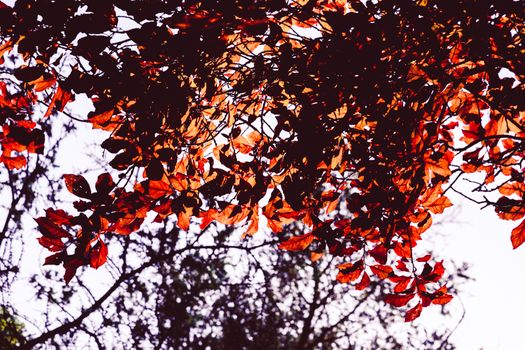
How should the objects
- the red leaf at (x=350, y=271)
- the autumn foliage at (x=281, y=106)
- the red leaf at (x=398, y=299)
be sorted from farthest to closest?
1. the red leaf at (x=350, y=271)
2. the red leaf at (x=398, y=299)
3. the autumn foliage at (x=281, y=106)

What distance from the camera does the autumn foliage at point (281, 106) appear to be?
1603mm

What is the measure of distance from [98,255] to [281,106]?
1.22 meters

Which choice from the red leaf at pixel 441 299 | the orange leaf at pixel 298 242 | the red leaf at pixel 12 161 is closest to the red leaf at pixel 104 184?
the red leaf at pixel 12 161

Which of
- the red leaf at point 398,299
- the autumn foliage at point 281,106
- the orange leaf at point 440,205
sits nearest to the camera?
the autumn foliage at point 281,106

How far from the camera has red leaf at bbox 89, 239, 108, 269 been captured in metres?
1.85

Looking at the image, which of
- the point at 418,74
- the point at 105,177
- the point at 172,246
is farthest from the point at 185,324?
the point at 418,74

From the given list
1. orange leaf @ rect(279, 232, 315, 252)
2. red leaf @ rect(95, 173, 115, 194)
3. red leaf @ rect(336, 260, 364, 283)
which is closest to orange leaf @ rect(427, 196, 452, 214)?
red leaf @ rect(336, 260, 364, 283)

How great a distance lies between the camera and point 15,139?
79.7 inches

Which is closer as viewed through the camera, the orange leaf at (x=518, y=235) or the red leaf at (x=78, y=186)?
the red leaf at (x=78, y=186)

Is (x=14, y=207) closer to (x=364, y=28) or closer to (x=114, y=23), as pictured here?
(x=114, y=23)

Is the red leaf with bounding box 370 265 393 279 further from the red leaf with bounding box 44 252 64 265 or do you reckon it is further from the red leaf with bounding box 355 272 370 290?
the red leaf with bounding box 44 252 64 265

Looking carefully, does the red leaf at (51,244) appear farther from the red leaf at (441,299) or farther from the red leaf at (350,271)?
the red leaf at (441,299)

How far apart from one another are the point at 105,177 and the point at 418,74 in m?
1.61

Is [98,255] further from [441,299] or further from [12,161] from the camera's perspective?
[441,299]
